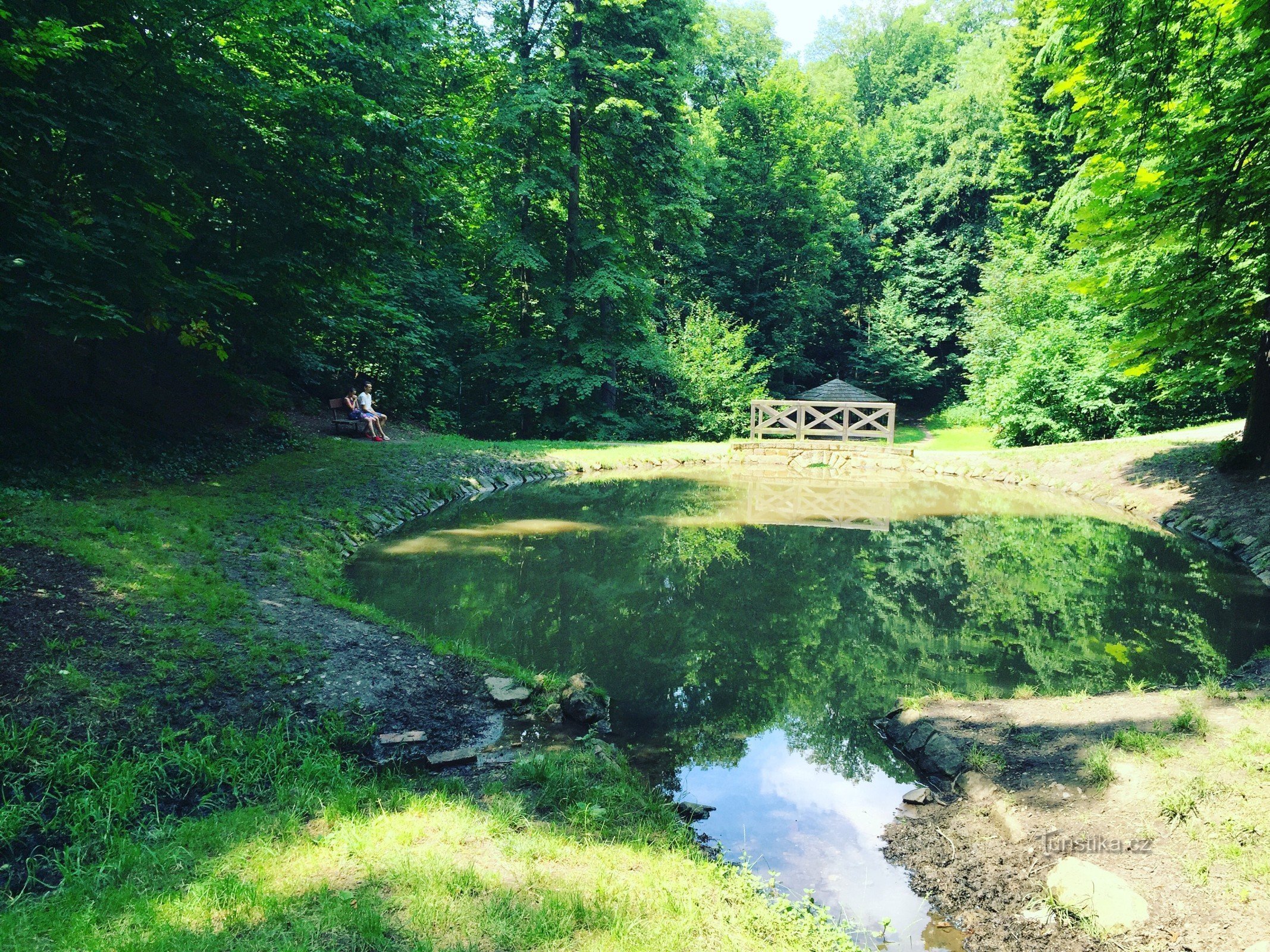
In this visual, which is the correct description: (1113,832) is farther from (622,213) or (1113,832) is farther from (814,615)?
(622,213)

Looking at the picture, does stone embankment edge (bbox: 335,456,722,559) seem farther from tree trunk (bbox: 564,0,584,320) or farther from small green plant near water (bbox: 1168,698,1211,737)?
small green plant near water (bbox: 1168,698,1211,737)

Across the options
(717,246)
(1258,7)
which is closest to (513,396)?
(717,246)

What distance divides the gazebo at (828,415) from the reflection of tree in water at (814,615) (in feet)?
29.8

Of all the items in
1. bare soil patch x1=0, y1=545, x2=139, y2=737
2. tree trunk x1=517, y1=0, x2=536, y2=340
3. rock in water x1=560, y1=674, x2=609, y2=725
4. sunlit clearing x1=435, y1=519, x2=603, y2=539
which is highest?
tree trunk x1=517, y1=0, x2=536, y2=340

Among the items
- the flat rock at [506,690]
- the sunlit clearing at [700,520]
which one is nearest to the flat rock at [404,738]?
the flat rock at [506,690]

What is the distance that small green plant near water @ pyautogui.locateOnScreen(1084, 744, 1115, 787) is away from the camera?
4027 mm

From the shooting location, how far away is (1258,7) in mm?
6047

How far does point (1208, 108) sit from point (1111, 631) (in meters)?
5.29

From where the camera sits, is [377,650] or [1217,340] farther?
[1217,340]

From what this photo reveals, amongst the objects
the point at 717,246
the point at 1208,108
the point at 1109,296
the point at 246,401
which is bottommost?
the point at 246,401

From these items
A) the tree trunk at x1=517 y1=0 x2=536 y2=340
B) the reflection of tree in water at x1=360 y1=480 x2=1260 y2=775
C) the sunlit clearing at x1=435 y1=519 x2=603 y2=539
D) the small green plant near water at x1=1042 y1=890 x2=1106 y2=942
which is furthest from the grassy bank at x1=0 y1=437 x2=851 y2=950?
the tree trunk at x1=517 y1=0 x2=536 y2=340

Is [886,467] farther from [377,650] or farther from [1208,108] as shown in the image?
[377,650]

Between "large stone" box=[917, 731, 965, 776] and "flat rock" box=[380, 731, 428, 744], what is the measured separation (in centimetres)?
321

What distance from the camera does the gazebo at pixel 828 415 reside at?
20703mm
